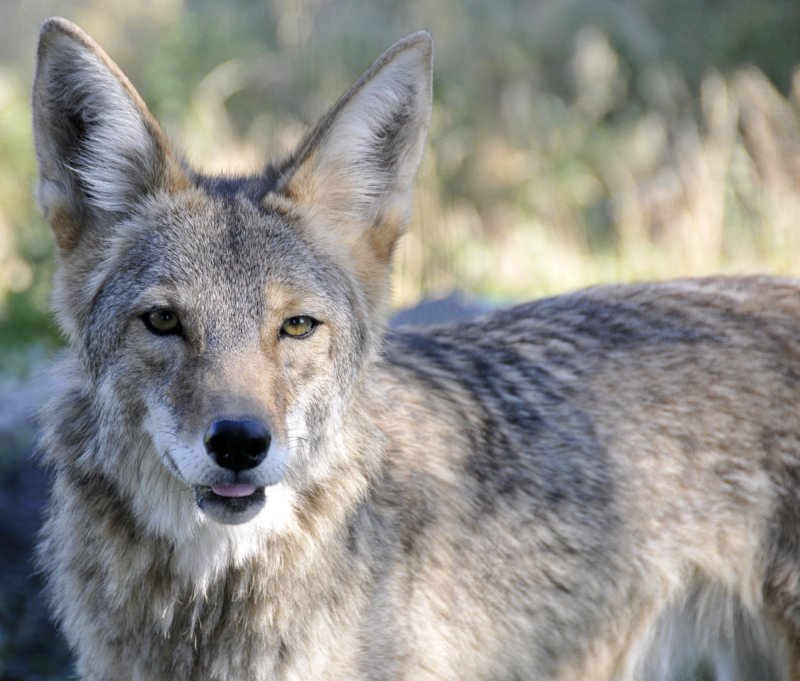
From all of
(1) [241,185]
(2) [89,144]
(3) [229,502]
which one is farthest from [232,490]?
(2) [89,144]

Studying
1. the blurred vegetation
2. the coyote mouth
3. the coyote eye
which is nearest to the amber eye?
the coyote eye

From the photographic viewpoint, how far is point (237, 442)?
303cm

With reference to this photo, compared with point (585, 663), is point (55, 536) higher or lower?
higher

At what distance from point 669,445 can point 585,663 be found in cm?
95

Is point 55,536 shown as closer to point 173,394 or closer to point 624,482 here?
point 173,394

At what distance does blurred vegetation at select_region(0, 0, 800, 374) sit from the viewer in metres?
9.91

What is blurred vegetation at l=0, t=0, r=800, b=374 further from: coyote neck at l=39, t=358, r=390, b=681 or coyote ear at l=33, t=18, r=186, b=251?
coyote neck at l=39, t=358, r=390, b=681

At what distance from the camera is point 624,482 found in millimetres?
4109

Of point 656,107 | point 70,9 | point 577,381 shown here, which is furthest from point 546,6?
point 577,381

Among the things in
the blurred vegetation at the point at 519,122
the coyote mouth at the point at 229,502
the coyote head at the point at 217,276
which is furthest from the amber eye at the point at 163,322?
the blurred vegetation at the point at 519,122

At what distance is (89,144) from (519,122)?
447 inches

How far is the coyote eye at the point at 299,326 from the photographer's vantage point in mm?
3408

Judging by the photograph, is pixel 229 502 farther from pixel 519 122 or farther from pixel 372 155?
pixel 519 122

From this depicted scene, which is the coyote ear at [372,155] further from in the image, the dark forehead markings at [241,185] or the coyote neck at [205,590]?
the coyote neck at [205,590]
